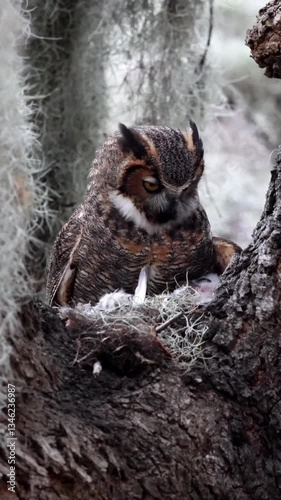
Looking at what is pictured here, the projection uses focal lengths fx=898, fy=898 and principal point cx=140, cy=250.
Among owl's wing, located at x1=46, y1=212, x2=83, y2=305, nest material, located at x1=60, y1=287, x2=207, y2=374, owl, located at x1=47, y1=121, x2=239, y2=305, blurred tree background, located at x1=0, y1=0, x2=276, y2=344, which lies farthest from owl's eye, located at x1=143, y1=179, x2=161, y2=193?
blurred tree background, located at x1=0, y1=0, x2=276, y2=344

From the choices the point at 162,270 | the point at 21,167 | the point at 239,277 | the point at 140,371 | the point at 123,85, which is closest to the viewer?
the point at 21,167

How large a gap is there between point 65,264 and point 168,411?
37.6 inches

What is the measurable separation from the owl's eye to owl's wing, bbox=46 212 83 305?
0.25 meters

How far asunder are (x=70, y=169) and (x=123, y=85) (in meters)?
0.38

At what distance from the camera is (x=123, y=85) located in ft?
11.1

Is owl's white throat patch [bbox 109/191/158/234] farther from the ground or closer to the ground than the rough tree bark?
farther from the ground

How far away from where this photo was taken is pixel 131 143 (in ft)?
7.27

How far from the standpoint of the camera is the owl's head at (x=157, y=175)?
7.04 ft

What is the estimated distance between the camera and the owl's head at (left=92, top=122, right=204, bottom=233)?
7.04 ft

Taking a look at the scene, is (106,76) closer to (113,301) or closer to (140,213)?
(140,213)

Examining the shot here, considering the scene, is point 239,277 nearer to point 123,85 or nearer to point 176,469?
point 176,469

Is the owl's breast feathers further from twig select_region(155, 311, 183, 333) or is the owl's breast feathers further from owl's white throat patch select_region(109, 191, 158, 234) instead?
twig select_region(155, 311, 183, 333)

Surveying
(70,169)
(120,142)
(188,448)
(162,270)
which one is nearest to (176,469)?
(188,448)

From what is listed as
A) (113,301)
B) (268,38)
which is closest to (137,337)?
(113,301)
